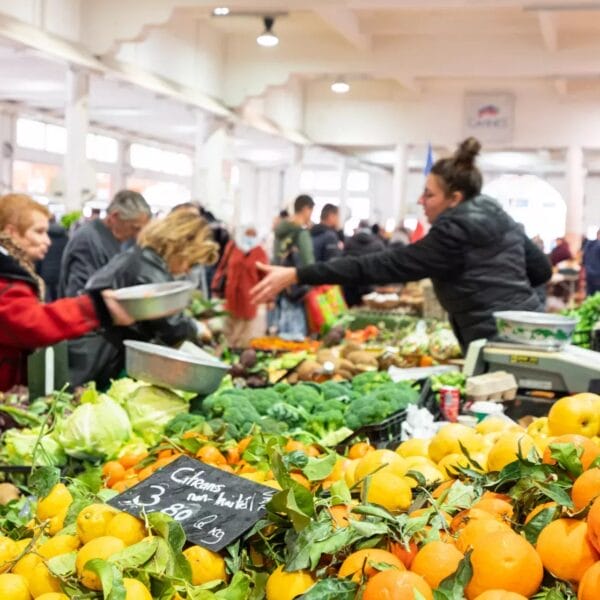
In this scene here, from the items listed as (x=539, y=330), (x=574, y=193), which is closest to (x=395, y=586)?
(x=539, y=330)

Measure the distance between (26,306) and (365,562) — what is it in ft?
7.43

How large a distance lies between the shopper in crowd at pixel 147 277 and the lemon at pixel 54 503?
229cm

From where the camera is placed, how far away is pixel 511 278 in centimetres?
415

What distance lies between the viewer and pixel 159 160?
23828mm

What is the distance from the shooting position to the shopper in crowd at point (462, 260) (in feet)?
13.2

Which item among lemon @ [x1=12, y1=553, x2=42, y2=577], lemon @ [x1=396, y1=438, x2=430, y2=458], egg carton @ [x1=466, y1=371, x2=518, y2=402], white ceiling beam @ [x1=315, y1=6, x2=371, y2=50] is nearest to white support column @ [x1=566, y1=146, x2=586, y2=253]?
white ceiling beam @ [x1=315, y1=6, x2=371, y2=50]

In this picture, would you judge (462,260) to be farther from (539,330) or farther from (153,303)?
(153,303)

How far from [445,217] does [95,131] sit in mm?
16505

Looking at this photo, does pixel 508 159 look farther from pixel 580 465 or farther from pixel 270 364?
pixel 580 465

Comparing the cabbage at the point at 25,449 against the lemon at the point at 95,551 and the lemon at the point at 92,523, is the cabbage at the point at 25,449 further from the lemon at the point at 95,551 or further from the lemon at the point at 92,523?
the lemon at the point at 95,551

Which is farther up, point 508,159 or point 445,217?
point 508,159

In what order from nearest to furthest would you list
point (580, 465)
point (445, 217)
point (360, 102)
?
point (580, 465) < point (445, 217) < point (360, 102)

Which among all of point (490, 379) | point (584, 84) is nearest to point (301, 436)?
point (490, 379)

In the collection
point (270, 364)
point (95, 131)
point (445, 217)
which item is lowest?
point (270, 364)
